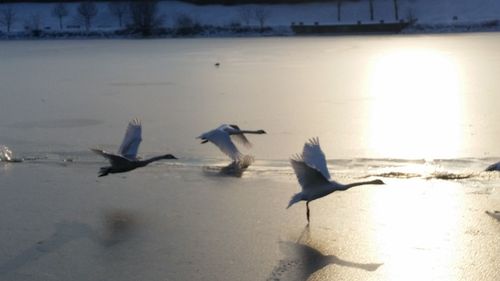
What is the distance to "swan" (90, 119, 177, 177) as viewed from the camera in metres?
6.61

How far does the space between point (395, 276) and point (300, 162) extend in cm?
118

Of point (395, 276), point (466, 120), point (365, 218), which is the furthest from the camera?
point (466, 120)

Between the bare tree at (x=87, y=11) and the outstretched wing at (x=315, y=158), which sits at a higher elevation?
the bare tree at (x=87, y=11)

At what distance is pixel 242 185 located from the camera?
7062mm

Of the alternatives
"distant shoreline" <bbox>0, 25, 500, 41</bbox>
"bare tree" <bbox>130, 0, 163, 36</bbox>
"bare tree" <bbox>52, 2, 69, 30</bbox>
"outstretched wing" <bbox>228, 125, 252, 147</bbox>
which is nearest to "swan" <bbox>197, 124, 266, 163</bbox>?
"outstretched wing" <bbox>228, 125, 252, 147</bbox>

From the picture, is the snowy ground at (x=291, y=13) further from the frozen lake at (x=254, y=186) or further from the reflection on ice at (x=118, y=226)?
the reflection on ice at (x=118, y=226)

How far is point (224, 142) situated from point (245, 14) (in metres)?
46.4

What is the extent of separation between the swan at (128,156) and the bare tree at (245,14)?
4294cm

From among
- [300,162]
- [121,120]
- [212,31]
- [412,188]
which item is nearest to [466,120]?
[412,188]

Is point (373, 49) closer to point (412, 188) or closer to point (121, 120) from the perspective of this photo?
point (121, 120)

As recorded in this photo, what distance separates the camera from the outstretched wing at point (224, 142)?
7.83 m

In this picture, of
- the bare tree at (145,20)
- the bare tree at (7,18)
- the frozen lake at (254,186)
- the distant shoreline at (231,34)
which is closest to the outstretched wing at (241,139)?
the frozen lake at (254,186)

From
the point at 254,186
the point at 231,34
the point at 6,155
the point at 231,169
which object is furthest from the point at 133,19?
the point at 254,186

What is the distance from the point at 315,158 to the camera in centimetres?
585
